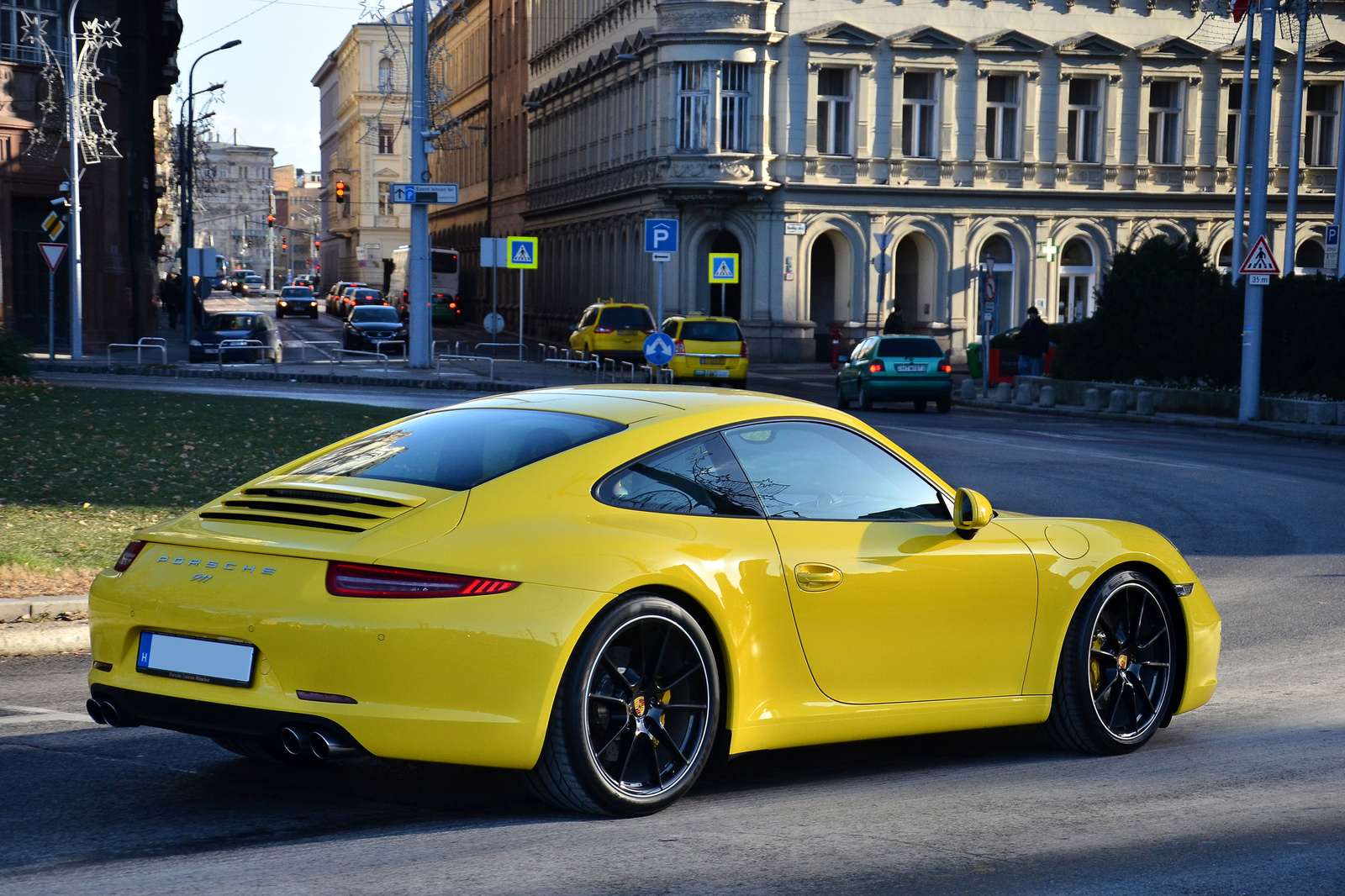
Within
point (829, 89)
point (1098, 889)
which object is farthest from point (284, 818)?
point (829, 89)

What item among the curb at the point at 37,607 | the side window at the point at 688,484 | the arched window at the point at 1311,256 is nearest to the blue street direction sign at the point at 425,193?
the curb at the point at 37,607

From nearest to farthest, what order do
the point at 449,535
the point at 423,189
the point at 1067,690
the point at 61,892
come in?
the point at 61,892 → the point at 449,535 → the point at 1067,690 → the point at 423,189

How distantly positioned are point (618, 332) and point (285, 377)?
34.5 ft

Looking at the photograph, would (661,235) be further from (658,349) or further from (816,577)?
(816,577)

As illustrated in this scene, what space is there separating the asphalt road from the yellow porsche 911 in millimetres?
225

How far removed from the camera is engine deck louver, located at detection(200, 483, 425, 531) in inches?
202

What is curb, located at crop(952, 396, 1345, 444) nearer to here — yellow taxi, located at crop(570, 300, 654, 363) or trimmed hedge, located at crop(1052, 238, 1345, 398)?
trimmed hedge, located at crop(1052, 238, 1345, 398)

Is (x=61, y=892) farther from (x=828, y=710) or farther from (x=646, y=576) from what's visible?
(x=828, y=710)

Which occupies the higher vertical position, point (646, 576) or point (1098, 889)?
point (646, 576)

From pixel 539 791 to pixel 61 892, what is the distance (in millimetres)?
1420

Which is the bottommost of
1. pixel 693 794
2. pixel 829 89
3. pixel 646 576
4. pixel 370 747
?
pixel 693 794

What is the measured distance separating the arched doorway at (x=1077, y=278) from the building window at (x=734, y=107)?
1156 cm

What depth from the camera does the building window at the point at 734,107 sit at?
51.4 meters

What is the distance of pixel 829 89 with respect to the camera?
53000 millimetres
